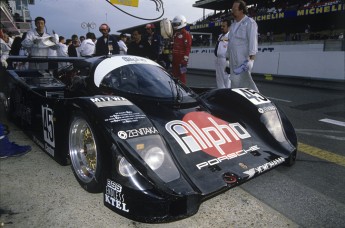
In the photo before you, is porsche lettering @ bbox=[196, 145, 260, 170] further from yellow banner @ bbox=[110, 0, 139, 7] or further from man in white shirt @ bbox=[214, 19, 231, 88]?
man in white shirt @ bbox=[214, 19, 231, 88]

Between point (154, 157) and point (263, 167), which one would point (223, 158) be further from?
point (154, 157)

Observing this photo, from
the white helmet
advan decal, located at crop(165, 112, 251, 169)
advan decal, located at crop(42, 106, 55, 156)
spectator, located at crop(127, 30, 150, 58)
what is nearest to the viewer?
advan decal, located at crop(165, 112, 251, 169)

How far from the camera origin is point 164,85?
2.96 m

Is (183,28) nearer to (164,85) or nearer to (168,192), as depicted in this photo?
(164,85)

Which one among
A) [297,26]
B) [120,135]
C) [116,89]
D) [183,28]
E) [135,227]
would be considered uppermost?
[297,26]

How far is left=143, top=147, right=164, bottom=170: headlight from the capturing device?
1920 millimetres

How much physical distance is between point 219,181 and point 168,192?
16.5 inches

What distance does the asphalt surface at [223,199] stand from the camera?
6.42ft

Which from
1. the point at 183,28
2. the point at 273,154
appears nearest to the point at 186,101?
the point at 273,154

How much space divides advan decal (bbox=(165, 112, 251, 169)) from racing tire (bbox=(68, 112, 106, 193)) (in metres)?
0.61

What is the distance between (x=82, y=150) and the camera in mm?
2426

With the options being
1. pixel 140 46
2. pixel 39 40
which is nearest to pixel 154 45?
pixel 140 46

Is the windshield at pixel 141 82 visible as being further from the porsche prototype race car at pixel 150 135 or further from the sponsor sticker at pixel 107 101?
the sponsor sticker at pixel 107 101

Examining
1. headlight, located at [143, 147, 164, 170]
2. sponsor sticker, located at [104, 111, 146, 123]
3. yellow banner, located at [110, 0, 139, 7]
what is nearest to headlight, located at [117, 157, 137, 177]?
headlight, located at [143, 147, 164, 170]
